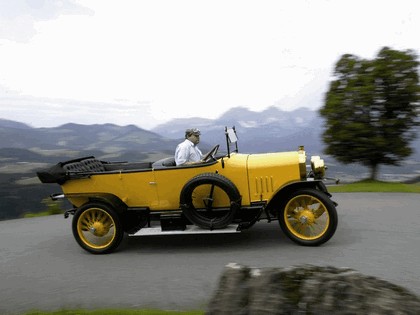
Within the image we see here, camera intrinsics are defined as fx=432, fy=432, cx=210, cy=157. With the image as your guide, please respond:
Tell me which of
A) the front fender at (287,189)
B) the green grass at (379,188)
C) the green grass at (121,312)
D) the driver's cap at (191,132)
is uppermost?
the driver's cap at (191,132)

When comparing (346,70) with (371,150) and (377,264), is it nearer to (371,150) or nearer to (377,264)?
(371,150)

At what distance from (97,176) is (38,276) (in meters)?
1.74

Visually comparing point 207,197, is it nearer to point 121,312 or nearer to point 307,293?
point 121,312

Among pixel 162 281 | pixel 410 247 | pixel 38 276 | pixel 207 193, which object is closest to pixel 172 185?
pixel 207 193

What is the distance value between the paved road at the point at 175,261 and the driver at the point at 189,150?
52.6 inches

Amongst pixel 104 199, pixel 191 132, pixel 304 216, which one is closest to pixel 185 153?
pixel 191 132

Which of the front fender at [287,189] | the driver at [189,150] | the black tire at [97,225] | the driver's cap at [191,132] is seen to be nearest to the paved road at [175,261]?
the black tire at [97,225]

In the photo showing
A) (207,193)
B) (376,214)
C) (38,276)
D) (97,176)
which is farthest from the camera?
(376,214)

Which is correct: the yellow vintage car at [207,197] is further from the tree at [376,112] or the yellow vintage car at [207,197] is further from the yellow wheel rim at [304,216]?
the tree at [376,112]

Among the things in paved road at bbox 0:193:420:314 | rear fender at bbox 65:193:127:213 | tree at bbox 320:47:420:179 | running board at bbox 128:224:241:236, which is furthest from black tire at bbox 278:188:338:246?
tree at bbox 320:47:420:179

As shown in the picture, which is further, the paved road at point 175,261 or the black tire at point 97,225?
the black tire at point 97,225

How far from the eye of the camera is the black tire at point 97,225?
21.9 feet

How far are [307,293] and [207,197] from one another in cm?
397

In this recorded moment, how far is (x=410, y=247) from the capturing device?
5945mm
